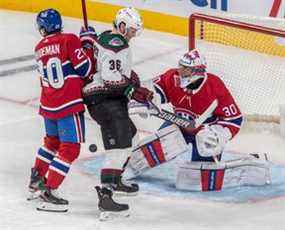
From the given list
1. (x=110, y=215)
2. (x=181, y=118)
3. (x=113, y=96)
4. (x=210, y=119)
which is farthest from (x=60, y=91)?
(x=210, y=119)

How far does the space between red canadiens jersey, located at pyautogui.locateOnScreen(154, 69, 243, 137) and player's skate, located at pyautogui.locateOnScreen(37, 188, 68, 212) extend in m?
0.88

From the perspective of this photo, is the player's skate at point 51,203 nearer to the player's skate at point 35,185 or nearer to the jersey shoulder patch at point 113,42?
the player's skate at point 35,185

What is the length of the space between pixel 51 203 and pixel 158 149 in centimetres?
76

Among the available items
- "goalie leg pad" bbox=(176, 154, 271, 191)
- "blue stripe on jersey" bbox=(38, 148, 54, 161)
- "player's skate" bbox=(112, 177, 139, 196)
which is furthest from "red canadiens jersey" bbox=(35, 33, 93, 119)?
"goalie leg pad" bbox=(176, 154, 271, 191)

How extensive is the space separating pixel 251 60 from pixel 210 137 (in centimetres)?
209

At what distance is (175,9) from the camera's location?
8.02 m

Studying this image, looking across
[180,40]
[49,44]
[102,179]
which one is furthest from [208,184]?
[180,40]

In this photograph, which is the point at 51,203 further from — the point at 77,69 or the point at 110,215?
the point at 77,69

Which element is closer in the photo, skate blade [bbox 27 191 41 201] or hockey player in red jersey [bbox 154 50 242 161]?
skate blade [bbox 27 191 41 201]

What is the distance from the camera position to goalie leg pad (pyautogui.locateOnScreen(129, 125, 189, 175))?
4.65 m

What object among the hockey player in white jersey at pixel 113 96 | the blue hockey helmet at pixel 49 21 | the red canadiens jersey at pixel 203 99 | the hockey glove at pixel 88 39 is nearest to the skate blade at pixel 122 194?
the hockey player in white jersey at pixel 113 96

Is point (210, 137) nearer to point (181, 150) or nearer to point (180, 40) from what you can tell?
point (181, 150)

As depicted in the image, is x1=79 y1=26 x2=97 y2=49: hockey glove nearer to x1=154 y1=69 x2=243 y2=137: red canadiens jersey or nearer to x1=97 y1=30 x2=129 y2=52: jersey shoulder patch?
x1=97 y1=30 x2=129 y2=52: jersey shoulder patch

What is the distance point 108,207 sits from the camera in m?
4.05
